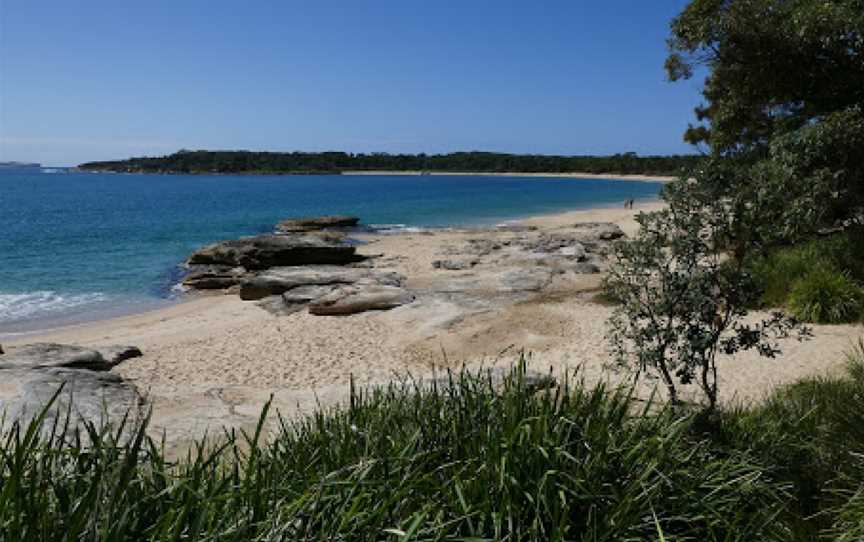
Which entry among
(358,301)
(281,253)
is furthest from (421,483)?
(281,253)

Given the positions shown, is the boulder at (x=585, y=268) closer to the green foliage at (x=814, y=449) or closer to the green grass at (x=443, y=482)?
the green foliage at (x=814, y=449)

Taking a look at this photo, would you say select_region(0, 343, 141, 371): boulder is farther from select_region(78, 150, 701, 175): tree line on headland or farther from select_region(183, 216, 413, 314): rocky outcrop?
select_region(78, 150, 701, 175): tree line on headland

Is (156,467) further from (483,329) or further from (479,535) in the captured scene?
(483,329)

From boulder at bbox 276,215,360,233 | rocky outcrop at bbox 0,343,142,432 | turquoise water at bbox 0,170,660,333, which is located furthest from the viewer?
boulder at bbox 276,215,360,233

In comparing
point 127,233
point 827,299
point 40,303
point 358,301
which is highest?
point 827,299

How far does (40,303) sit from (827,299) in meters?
22.7

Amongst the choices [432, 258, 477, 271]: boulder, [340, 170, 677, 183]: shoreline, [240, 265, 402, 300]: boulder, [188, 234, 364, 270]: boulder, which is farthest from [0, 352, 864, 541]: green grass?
[340, 170, 677, 183]: shoreline

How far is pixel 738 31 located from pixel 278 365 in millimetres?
10666

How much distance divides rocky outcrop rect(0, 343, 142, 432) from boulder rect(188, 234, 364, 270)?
12.8m

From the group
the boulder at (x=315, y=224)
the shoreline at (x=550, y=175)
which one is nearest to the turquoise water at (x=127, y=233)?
the boulder at (x=315, y=224)

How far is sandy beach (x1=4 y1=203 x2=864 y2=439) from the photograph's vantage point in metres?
9.84

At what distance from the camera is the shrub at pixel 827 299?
12.1m

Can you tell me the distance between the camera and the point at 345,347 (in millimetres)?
13812

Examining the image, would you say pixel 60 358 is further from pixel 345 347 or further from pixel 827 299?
pixel 827 299
